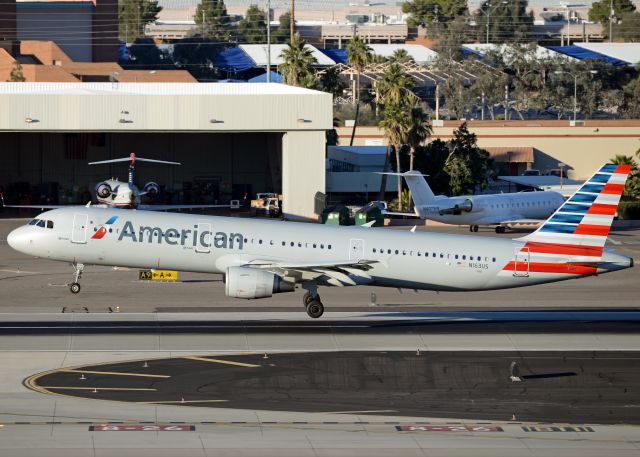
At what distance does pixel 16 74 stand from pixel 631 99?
300 ft

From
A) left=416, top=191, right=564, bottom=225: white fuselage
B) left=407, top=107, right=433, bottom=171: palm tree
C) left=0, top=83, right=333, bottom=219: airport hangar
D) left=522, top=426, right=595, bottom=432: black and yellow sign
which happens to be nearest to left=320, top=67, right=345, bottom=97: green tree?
left=0, top=83, right=333, bottom=219: airport hangar

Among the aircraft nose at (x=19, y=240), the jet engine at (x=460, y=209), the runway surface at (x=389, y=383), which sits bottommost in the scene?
the runway surface at (x=389, y=383)

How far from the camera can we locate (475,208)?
3526 inches

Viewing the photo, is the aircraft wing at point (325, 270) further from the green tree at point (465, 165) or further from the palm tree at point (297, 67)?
the palm tree at point (297, 67)

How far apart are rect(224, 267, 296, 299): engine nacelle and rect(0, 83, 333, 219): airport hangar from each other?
4860cm

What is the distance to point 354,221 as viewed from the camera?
90.1 m

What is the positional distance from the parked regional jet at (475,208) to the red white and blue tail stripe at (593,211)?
40329 millimetres

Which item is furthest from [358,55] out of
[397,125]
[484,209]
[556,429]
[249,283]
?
[556,429]

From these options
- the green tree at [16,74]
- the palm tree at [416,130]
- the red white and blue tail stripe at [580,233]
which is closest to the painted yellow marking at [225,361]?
the red white and blue tail stripe at [580,233]

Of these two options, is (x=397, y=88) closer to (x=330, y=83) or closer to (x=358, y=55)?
(x=358, y=55)

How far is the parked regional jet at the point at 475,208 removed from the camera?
88.2 metres

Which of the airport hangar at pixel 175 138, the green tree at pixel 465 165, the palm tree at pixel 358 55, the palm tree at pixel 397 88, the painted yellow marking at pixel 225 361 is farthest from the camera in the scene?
the palm tree at pixel 358 55

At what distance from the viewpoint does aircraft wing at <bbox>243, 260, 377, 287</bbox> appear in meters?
45.3

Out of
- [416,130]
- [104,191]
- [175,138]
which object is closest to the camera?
[104,191]
